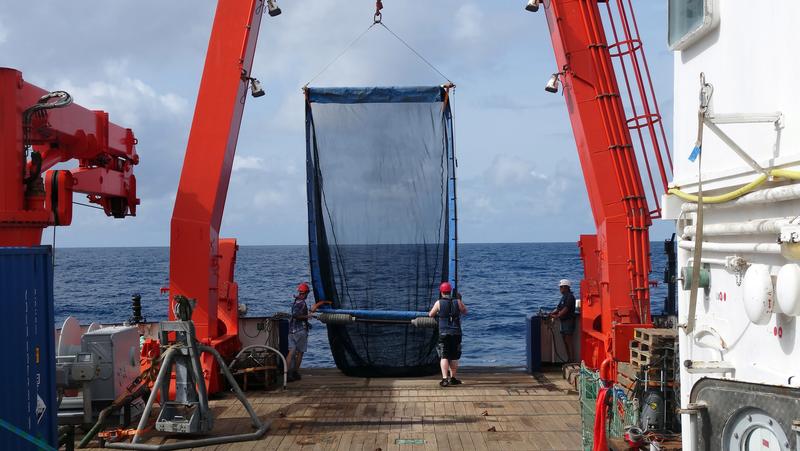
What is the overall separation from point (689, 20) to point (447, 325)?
762cm

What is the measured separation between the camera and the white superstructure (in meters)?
3.80

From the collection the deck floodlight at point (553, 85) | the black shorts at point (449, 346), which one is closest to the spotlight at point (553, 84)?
the deck floodlight at point (553, 85)

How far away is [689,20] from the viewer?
487 cm

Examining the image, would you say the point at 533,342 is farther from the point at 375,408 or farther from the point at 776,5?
the point at 776,5

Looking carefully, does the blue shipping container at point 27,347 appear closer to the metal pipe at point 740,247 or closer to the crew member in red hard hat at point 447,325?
the metal pipe at point 740,247

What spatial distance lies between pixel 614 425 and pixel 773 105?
463 centimetres

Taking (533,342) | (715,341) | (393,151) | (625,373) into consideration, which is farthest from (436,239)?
(715,341)

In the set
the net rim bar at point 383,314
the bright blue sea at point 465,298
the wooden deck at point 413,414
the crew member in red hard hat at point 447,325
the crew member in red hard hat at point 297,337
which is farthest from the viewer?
the bright blue sea at point 465,298

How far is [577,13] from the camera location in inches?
431

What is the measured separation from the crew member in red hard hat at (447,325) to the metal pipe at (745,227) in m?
6.90

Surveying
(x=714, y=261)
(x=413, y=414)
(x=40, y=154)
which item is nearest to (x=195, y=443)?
(x=413, y=414)

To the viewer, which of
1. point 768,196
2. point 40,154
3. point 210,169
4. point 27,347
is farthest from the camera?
point 210,169

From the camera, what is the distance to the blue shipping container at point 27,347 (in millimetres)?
6910

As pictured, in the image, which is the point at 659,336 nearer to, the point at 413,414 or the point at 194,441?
the point at 413,414
